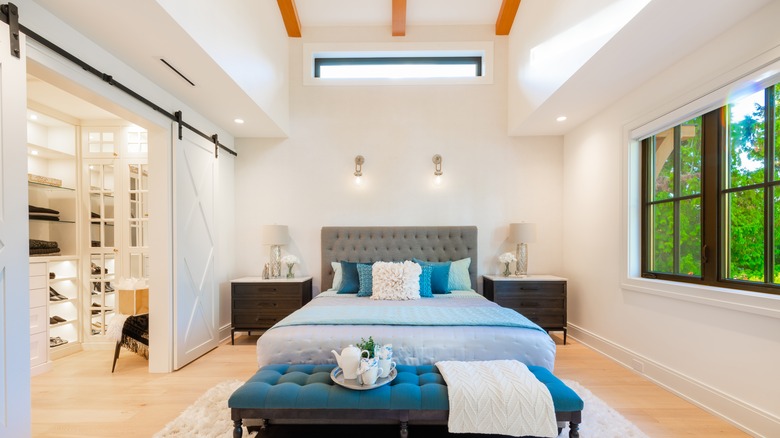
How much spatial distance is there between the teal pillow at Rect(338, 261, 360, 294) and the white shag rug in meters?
1.56

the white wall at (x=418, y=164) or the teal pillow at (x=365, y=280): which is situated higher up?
the white wall at (x=418, y=164)

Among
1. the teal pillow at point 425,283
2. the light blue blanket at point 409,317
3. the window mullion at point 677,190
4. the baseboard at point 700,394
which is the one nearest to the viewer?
the baseboard at point 700,394

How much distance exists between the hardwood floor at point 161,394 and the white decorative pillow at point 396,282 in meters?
1.38

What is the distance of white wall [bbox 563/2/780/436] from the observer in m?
2.06

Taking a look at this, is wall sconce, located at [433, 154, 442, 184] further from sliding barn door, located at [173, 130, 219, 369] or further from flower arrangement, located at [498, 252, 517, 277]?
sliding barn door, located at [173, 130, 219, 369]

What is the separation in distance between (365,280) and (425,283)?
2.12ft

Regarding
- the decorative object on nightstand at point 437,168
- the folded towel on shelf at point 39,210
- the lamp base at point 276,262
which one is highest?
the decorative object on nightstand at point 437,168

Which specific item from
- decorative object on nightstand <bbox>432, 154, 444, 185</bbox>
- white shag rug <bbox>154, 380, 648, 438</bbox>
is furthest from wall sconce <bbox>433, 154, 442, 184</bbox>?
white shag rug <bbox>154, 380, 648, 438</bbox>

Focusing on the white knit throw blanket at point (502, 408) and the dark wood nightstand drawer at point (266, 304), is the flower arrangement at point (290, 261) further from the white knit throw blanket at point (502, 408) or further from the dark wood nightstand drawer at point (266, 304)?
the white knit throw blanket at point (502, 408)

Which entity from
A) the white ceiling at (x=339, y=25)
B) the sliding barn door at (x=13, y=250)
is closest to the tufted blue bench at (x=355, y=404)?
the sliding barn door at (x=13, y=250)

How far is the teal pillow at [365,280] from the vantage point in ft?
12.1

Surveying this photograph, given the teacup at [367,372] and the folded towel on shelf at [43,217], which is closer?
the teacup at [367,372]

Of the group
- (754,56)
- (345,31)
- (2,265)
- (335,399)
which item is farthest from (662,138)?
(2,265)

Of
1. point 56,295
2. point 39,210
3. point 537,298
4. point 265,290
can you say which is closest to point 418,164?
point 537,298
